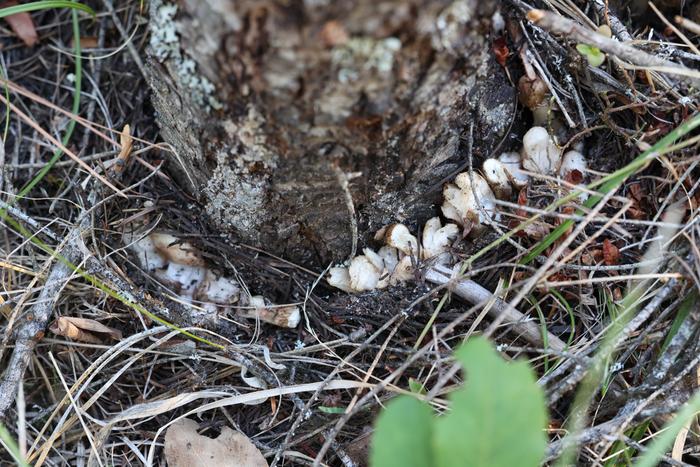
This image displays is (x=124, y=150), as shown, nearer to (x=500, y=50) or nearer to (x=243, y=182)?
(x=243, y=182)

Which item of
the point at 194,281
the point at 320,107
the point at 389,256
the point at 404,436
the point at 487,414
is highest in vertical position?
the point at 320,107

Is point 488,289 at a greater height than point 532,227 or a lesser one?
lesser

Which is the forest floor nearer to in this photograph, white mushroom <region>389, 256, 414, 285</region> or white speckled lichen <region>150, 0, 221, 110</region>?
white mushroom <region>389, 256, 414, 285</region>

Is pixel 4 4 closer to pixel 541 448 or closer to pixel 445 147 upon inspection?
pixel 445 147

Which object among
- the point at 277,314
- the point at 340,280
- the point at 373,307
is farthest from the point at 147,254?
the point at 373,307

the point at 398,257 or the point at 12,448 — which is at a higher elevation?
the point at 398,257

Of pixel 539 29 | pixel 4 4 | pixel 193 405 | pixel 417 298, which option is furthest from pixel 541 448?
pixel 4 4
